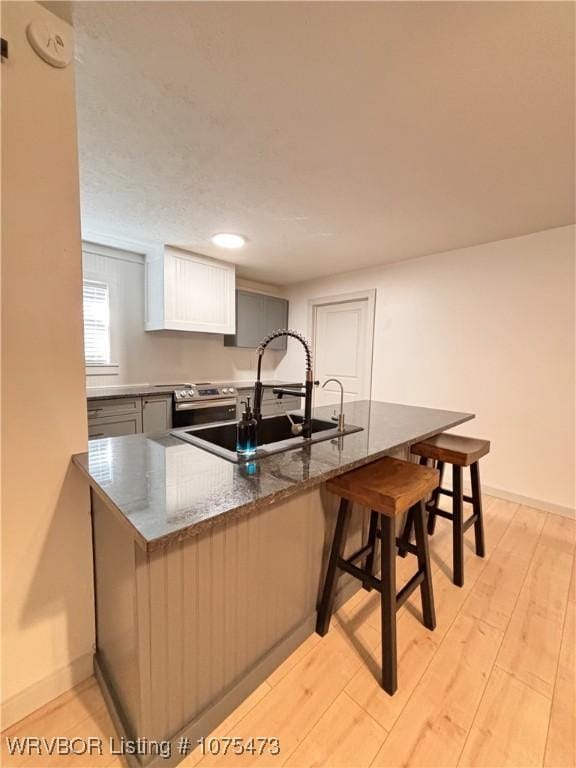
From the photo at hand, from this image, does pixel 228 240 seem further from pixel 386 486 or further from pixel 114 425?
pixel 386 486

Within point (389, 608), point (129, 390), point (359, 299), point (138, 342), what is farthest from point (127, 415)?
point (359, 299)

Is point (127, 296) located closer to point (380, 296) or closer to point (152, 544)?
point (380, 296)

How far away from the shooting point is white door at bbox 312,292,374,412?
3.86 m

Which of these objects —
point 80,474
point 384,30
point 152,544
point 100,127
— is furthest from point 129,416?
point 384,30

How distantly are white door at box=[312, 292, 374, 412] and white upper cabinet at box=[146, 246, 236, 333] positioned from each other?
133 cm

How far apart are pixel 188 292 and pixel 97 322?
94 centimetres

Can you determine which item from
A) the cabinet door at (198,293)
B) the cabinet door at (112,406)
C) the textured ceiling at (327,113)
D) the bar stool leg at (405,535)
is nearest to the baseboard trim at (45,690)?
the bar stool leg at (405,535)

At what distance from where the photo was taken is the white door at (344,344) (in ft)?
12.6

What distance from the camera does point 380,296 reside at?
12.0 ft

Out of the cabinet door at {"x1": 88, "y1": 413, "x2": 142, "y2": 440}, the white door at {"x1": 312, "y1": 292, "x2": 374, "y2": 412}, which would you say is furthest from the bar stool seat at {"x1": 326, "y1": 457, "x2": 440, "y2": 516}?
the white door at {"x1": 312, "y1": 292, "x2": 374, "y2": 412}

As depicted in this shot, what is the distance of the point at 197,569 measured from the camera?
0.97 meters

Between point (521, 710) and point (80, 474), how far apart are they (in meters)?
1.86

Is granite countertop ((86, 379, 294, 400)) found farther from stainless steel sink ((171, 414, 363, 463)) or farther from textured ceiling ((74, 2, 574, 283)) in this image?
A: textured ceiling ((74, 2, 574, 283))

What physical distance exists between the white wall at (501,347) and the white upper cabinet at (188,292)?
1890 millimetres
